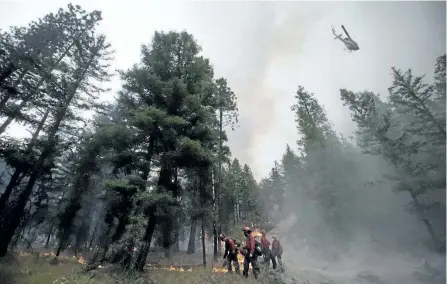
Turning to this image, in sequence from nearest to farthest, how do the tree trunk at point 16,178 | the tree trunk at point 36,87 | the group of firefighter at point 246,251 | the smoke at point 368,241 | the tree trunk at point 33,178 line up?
the group of firefighter at point 246,251
the tree trunk at point 36,87
the tree trunk at point 33,178
the tree trunk at point 16,178
the smoke at point 368,241

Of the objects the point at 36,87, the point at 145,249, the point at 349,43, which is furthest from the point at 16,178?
the point at 349,43

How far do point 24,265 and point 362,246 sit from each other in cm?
3244

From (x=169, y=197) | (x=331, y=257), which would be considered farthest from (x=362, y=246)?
(x=169, y=197)

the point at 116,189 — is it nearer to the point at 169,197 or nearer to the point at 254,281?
the point at 169,197

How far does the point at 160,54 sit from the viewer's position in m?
15.4

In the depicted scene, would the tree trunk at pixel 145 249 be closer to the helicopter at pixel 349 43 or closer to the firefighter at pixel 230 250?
the firefighter at pixel 230 250

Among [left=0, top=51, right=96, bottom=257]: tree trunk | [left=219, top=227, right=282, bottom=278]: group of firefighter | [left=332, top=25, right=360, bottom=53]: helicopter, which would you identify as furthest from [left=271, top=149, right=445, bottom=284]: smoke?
[left=0, top=51, right=96, bottom=257]: tree trunk

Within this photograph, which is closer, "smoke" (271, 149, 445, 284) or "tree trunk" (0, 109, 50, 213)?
"tree trunk" (0, 109, 50, 213)

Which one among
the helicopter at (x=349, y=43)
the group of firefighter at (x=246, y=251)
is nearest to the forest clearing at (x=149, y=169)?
the group of firefighter at (x=246, y=251)

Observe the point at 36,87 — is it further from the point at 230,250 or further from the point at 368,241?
the point at 368,241

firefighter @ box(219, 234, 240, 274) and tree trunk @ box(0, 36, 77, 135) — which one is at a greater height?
tree trunk @ box(0, 36, 77, 135)

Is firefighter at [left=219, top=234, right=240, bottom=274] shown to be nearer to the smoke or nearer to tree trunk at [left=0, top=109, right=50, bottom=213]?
the smoke

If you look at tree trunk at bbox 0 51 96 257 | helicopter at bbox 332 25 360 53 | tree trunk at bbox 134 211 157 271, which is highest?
helicopter at bbox 332 25 360 53

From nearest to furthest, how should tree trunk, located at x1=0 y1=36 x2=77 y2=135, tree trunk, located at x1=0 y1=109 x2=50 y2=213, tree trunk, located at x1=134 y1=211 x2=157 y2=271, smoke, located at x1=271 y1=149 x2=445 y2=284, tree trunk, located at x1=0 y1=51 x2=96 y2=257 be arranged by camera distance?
tree trunk, located at x1=134 y1=211 x2=157 y2=271 < tree trunk, located at x1=0 y1=36 x2=77 y2=135 < tree trunk, located at x1=0 y1=51 x2=96 y2=257 < tree trunk, located at x1=0 y1=109 x2=50 y2=213 < smoke, located at x1=271 y1=149 x2=445 y2=284
